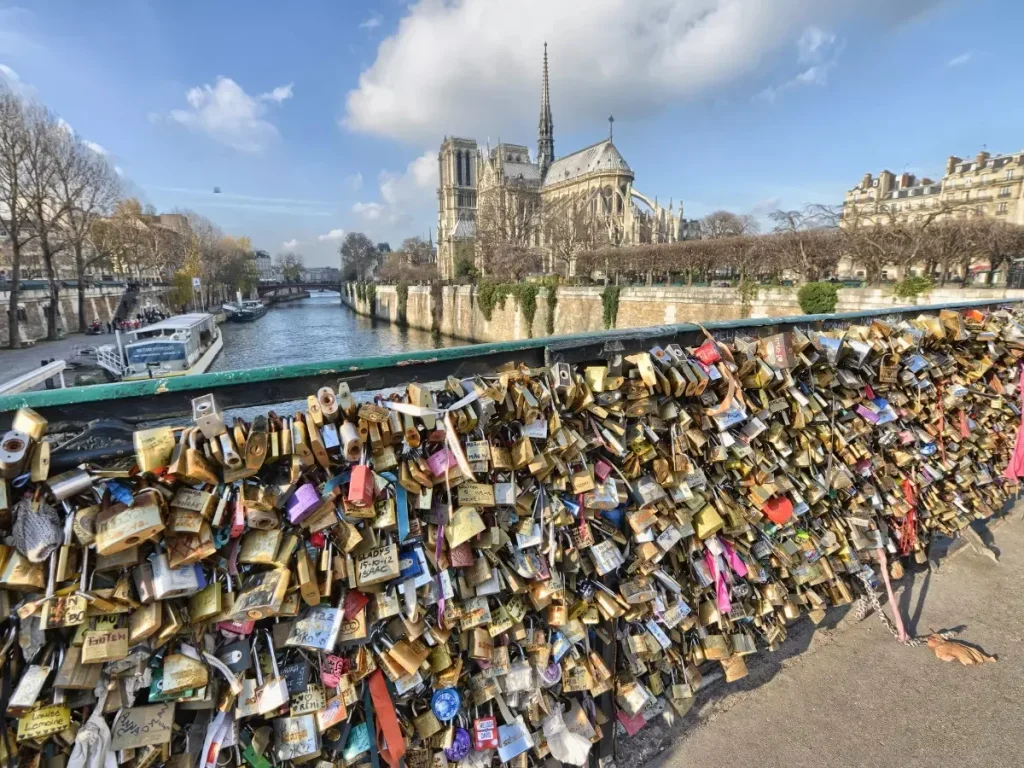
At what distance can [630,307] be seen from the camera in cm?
2900

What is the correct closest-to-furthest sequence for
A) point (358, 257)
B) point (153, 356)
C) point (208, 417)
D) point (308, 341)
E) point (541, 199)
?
point (208, 417) < point (153, 356) < point (308, 341) < point (541, 199) < point (358, 257)

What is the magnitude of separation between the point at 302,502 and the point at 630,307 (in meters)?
28.7

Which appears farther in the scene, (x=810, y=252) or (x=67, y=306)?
(x=67, y=306)

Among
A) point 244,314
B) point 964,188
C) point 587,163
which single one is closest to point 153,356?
point 244,314

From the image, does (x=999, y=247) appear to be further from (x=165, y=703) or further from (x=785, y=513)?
(x=165, y=703)

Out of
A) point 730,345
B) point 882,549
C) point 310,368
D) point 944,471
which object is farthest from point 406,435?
point 944,471

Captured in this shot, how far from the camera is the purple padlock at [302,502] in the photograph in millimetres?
1595

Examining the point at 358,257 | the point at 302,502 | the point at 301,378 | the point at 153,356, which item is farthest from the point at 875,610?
the point at 358,257

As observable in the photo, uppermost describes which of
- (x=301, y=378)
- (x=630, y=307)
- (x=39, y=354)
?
(x=301, y=378)

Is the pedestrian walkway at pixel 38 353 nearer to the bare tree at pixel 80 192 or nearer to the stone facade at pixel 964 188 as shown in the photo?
the bare tree at pixel 80 192

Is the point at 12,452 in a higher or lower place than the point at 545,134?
lower

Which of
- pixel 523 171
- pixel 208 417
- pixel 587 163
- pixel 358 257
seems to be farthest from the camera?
pixel 358 257

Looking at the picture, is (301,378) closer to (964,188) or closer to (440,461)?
(440,461)

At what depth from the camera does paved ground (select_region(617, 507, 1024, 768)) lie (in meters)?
2.36
